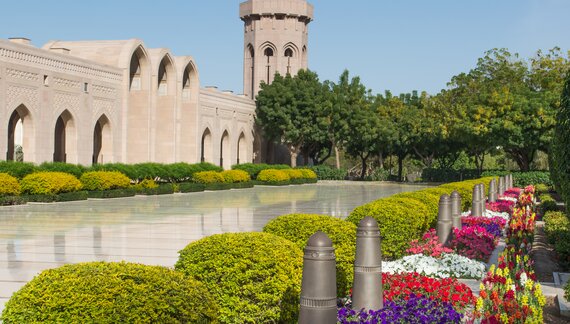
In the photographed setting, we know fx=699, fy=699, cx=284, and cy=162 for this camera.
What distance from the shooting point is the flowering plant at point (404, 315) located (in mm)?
5363

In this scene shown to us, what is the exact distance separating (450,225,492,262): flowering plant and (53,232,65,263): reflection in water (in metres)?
6.29

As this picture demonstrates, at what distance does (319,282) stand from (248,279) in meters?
1.46

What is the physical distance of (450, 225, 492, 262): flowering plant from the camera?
36.1 feet

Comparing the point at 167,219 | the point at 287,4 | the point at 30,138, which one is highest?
the point at 287,4

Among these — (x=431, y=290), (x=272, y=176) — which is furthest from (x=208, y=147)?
(x=431, y=290)

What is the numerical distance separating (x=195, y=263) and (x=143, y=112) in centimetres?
3419

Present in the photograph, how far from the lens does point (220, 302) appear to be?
5.96 meters

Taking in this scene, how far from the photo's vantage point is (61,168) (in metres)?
26.0

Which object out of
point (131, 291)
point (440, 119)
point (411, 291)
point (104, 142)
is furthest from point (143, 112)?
point (131, 291)

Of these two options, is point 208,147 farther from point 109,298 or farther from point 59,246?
point 109,298

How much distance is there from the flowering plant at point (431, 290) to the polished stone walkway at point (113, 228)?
13.6ft

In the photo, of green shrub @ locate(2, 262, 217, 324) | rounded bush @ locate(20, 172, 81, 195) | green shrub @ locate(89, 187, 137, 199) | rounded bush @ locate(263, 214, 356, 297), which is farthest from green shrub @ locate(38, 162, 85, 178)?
green shrub @ locate(2, 262, 217, 324)

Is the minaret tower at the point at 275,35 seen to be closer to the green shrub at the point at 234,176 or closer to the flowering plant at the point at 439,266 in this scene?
the green shrub at the point at 234,176

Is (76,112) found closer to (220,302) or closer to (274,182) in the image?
(274,182)
